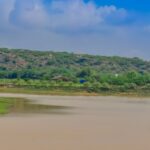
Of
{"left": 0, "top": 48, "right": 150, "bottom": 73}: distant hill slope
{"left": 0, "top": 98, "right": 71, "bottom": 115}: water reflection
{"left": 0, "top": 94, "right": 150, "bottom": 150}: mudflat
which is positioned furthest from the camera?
{"left": 0, "top": 48, "right": 150, "bottom": 73}: distant hill slope

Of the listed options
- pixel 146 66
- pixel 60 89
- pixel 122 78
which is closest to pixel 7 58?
pixel 146 66

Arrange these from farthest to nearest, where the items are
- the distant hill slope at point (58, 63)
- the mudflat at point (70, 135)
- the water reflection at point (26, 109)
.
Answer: the distant hill slope at point (58, 63) → the water reflection at point (26, 109) → the mudflat at point (70, 135)

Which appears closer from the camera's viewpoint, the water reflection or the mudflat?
the mudflat

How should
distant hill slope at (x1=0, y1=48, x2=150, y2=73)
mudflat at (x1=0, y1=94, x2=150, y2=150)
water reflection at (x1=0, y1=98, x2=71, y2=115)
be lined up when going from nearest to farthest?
mudflat at (x1=0, y1=94, x2=150, y2=150), water reflection at (x1=0, y1=98, x2=71, y2=115), distant hill slope at (x1=0, y1=48, x2=150, y2=73)

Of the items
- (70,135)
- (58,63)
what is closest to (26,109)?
(70,135)

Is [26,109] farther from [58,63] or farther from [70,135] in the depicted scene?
[58,63]

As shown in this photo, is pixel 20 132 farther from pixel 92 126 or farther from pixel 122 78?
pixel 122 78

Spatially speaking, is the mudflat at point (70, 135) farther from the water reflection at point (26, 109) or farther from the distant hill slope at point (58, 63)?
the distant hill slope at point (58, 63)

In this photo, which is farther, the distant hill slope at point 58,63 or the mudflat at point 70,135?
the distant hill slope at point 58,63

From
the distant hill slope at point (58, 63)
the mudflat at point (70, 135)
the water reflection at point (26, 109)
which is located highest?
the distant hill slope at point (58, 63)

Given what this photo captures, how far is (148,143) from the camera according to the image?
58.8 feet

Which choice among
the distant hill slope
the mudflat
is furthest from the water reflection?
the distant hill slope

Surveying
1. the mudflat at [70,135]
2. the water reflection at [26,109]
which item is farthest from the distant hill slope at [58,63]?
the mudflat at [70,135]

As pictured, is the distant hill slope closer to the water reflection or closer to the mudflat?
the water reflection
